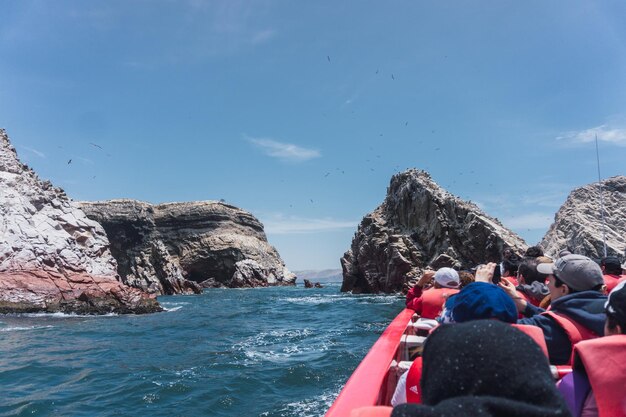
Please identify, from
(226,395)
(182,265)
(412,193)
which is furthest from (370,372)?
(182,265)

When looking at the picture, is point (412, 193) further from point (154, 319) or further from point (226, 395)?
point (226, 395)

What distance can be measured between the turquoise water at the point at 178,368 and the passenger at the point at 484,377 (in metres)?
5.27

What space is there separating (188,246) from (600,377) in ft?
239

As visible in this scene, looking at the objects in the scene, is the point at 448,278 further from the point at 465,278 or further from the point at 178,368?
the point at 178,368

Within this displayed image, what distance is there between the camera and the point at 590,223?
117ft

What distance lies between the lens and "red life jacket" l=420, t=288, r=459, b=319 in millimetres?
4773

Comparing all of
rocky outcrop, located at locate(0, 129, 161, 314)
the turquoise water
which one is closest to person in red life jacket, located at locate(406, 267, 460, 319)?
the turquoise water

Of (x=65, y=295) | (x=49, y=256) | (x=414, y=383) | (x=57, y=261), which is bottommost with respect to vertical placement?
(x=65, y=295)

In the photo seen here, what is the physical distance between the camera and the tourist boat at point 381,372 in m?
2.73

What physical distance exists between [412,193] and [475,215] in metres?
6.51

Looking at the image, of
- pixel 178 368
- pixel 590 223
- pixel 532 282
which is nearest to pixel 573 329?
pixel 532 282

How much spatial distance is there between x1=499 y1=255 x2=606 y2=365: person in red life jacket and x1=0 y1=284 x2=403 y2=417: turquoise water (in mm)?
3890

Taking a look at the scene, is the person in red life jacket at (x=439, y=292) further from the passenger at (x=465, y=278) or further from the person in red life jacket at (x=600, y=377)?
the person in red life jacket at (x=600, y=377)

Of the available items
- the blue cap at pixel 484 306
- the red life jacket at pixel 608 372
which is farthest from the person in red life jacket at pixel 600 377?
the blue cap at pixel 484 306
